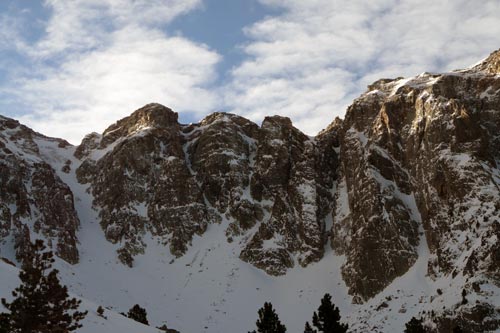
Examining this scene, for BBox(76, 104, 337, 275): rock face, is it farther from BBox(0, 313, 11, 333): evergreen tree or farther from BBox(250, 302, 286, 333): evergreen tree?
BBox(0, 313, 11, 333): evergreen tree

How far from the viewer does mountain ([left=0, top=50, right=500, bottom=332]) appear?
70312mm

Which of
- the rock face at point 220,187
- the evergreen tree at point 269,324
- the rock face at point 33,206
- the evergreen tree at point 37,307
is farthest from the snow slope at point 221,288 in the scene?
the evergreen tree at point 37,307

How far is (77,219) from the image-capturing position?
10481cm

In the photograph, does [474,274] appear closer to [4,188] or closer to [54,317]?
[54,317]

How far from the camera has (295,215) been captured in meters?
97.5

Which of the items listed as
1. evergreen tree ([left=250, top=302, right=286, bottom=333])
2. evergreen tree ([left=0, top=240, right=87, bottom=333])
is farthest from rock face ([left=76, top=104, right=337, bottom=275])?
evergreen tree ([left=0, top=240, right=87, bottom=333])

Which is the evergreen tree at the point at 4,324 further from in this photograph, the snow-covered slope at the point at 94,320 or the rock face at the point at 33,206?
the rock face at the point at 33,206

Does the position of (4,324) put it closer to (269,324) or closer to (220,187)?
(269,324)

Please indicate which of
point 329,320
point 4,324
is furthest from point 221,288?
point 4,324

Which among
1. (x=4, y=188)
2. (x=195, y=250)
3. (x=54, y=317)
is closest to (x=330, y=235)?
(x=195, y=250)

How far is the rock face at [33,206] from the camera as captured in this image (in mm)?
89625

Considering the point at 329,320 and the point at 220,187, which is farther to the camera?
the point at 220,187

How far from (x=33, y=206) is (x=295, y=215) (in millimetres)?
47938

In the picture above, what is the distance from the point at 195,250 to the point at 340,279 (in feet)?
90.3
